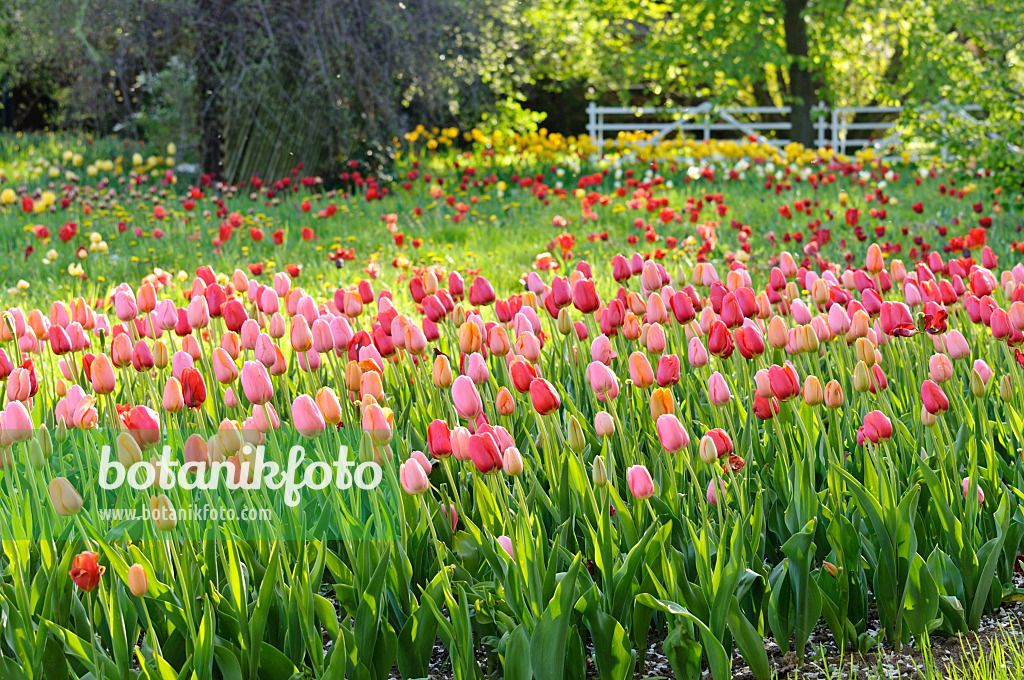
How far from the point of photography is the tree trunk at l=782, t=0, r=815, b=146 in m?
16.1

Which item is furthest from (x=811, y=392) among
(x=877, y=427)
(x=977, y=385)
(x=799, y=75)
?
(x=799, y=75)

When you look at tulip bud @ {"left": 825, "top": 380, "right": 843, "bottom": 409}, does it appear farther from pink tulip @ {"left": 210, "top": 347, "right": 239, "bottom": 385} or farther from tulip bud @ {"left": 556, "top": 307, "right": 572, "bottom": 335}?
pink tulip @ {"left": 210, "top": 347, "right": 239, "bottom": 385}

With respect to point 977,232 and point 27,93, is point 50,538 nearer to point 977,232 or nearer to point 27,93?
point 977,232

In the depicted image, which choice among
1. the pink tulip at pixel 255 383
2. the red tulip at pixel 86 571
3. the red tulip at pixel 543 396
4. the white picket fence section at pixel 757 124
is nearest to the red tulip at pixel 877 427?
the red tulip at pixel 543 396

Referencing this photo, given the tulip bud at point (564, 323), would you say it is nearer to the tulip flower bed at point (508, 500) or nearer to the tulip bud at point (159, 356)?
the tulip flower bed at point (508, 500)

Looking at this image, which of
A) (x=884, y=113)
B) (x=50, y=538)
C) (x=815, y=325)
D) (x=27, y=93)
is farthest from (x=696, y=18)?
(x=50, y=538)

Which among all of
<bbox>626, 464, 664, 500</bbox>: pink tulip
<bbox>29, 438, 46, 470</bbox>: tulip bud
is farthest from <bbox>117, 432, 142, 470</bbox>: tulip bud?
<bbox>626, 464, 664, 500</bbox>: pink tulip

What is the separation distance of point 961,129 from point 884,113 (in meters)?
14.5

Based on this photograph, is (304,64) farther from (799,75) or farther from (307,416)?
(799,75)

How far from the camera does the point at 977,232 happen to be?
408 centimetres

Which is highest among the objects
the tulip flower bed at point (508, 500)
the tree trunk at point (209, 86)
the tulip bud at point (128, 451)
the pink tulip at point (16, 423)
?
the tree trunk at point (209, 86)

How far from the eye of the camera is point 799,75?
17000mm

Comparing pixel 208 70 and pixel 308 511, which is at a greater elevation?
pixel 208 70

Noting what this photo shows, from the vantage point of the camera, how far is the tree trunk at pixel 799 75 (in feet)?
52.9
